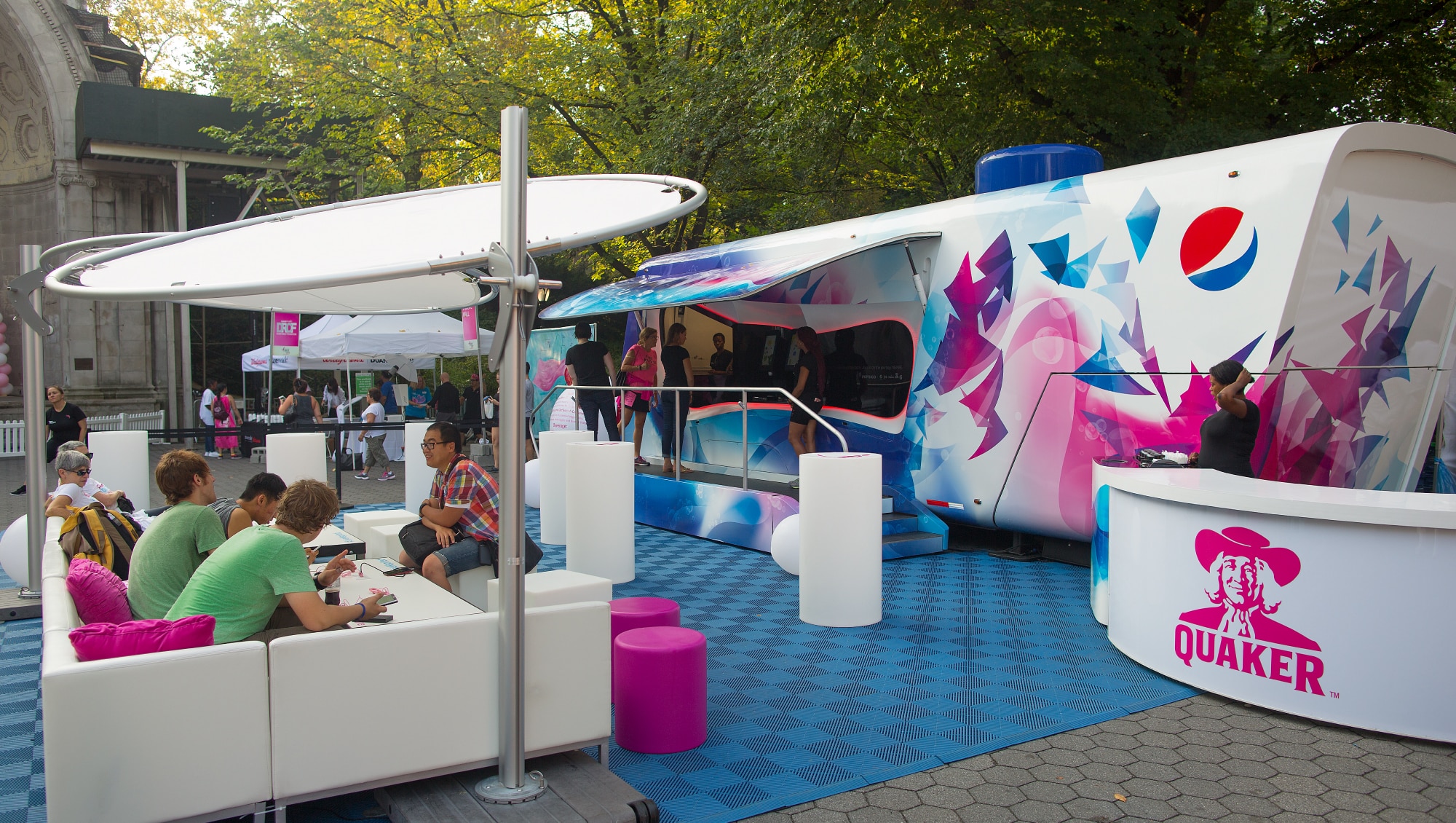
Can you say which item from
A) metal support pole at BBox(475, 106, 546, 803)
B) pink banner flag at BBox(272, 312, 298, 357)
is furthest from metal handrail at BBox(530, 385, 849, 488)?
metal support pole at BBox(475, 106, 546, 803)

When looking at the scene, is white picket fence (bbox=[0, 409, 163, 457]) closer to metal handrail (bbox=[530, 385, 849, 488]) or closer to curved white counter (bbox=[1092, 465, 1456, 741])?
metal handrail (bbox=[530, 385, 849, 488])

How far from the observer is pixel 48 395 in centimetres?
1103

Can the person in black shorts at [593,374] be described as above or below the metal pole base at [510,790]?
above

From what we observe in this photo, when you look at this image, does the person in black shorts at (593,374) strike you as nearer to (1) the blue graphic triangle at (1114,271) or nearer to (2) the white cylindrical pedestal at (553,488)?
(2) the white cylindrical pedestal at (553,488)

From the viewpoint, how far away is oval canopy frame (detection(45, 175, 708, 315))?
11.5 feet

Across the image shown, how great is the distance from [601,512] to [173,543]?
3749 millimetres

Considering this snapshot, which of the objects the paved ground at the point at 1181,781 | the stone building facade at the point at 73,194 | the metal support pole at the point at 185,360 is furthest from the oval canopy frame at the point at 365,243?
the stone building facade at the point at 73,194

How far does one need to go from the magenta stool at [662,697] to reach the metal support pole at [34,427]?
442 centimetres

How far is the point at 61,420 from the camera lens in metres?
11.0

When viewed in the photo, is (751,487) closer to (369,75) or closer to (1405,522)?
(1405,522)

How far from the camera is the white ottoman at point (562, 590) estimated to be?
16.5ft

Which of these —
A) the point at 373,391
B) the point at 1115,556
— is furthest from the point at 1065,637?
the point at 373,391

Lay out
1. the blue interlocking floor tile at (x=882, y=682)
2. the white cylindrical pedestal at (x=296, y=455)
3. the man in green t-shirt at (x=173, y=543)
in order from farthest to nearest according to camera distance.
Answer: the white cylindrical pedestal at (x=296, y=455) → the man in green t-shirt at (x=173, y=543) → the blue interlocking floor tile at (x=882, y=682)

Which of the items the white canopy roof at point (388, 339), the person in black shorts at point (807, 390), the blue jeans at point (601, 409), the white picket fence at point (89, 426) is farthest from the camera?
the white picket fence at point (89, 426)
